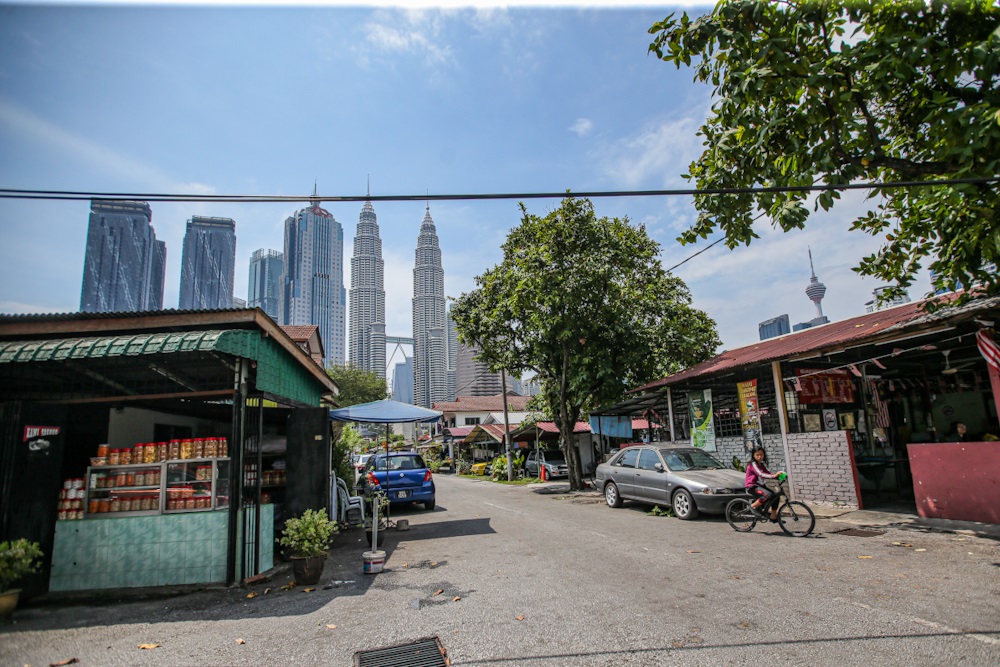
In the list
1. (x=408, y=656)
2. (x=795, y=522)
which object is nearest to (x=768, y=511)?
(x=795, y=522)

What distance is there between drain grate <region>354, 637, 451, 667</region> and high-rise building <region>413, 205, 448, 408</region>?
253 feet

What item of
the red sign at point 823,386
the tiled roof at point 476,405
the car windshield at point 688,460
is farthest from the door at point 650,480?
the tiled roof at point 476,405

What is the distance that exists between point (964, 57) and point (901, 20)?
0.99 m

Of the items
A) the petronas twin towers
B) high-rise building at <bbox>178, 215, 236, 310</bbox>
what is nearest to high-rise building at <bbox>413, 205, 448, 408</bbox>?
the petronas twin towers

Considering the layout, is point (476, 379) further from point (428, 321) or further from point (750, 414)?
point (750, 414)

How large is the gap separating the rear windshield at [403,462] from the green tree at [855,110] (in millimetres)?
10137

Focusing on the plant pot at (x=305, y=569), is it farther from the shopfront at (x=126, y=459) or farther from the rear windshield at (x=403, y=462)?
the rear windshield at (x=403, y=462)

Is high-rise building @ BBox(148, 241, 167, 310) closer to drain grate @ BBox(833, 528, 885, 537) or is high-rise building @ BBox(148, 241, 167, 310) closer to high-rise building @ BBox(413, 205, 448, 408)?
high-rise building @ BBox(413, 205, 448, 408)

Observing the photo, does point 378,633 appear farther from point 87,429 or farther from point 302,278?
point 302,278

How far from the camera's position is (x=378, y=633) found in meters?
4.93

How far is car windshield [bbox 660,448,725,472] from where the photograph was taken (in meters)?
12.2

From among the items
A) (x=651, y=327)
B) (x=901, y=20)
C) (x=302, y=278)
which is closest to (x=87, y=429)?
(x=901, y=20)

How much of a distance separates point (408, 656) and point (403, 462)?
37.5 ft

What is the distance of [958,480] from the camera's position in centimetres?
948
